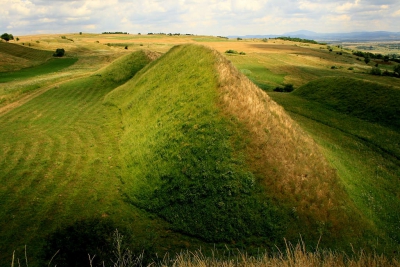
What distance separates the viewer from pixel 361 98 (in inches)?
1158

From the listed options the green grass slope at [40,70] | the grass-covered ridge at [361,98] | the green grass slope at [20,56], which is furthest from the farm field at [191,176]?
the green grass slope at [20,56]

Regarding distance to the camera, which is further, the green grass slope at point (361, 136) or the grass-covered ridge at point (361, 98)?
the grass-covered ridge at point (361, 98)

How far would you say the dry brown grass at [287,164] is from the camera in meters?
11.9

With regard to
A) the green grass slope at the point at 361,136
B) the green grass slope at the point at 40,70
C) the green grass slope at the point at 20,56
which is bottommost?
the green grass slope at the point at 361,136

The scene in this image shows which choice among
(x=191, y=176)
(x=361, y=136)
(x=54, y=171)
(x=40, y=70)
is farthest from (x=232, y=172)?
(x=40, y=70)

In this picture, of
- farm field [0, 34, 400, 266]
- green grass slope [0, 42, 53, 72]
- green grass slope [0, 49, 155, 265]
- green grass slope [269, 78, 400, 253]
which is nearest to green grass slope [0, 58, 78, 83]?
green grass slope [0, 42, 53, 72]

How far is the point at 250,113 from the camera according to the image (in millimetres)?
14789

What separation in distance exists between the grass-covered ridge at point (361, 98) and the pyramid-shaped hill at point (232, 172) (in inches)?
618

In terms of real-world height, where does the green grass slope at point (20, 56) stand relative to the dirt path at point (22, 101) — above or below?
above

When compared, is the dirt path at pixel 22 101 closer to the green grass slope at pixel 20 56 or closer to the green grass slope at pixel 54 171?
the green grass slope at pixel 54 171

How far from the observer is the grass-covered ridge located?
2619 cm

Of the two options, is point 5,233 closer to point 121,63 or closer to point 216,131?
point 216,131

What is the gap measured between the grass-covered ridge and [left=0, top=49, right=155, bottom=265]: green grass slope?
24345mm

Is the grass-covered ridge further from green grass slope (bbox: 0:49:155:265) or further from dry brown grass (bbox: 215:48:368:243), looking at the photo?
green grass slope (bbox: 0:49:155:265)
